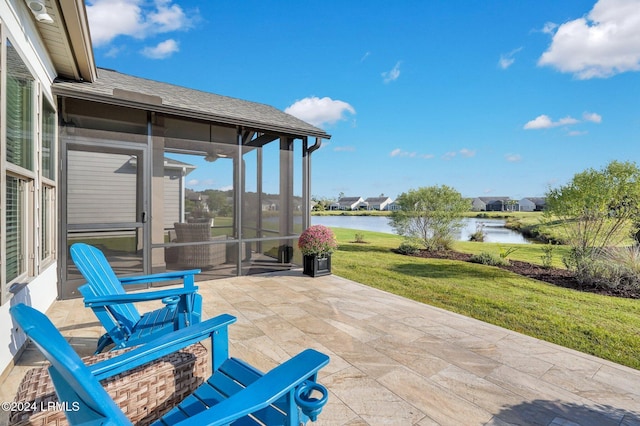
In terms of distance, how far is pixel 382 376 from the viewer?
2.41m

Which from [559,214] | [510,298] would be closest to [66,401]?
[510,298]

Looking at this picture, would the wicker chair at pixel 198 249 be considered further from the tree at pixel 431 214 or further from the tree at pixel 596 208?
the tree at pixel 596 208

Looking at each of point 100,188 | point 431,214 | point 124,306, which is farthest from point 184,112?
point 431,214

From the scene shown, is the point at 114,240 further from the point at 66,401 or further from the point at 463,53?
the point at 463,53

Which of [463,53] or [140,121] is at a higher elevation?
[463,53]

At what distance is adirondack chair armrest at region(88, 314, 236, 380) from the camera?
1273 mm

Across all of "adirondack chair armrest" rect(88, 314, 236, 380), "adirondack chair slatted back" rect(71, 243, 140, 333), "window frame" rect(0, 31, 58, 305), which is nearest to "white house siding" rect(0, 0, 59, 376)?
"window frame" rect(0, 31, 58, 305)

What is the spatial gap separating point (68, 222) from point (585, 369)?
621 cm

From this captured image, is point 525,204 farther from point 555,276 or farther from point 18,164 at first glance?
point 18,164

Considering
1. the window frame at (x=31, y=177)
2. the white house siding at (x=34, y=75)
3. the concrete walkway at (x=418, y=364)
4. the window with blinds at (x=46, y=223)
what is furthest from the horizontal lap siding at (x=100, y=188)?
the concrete walkway at (x=418, y=364)

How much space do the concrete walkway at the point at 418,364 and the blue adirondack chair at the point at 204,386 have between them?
0.81 m

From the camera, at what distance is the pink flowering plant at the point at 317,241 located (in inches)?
227

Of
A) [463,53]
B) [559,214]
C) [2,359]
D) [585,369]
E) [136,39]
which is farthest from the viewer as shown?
[463,53]

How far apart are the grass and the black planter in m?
0.40
